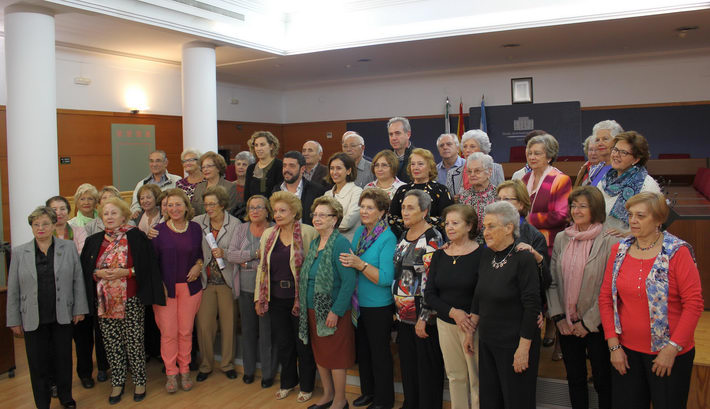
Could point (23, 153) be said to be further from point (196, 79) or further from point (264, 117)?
point (264, 117)

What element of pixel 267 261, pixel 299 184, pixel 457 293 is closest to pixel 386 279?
pixel 457 293

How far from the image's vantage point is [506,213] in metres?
3.04

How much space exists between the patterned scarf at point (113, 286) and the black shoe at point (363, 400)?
1829mm

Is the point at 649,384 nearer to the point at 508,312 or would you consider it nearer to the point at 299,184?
the point at 508,312

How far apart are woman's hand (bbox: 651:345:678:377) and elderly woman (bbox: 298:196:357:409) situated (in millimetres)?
1791

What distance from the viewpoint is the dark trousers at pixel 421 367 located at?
3553mm

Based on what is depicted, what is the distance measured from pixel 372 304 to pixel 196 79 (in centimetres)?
560

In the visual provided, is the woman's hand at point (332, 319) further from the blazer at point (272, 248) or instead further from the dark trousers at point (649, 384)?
the dark trousers at point (649, 384)

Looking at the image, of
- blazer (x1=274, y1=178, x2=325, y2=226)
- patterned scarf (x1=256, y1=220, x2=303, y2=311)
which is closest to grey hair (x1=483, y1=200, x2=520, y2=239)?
patterned scarf (x1=256, y1=220, x2=303, y2=311)

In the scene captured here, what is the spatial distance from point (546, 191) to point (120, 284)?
3.11 meters

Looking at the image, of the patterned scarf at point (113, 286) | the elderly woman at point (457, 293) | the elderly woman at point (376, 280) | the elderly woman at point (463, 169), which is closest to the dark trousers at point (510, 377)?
the elderly woman at point (457, 293)

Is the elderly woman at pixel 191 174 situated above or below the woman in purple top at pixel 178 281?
above

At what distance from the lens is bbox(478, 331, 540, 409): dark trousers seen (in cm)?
302

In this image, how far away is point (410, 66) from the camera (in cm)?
1122
